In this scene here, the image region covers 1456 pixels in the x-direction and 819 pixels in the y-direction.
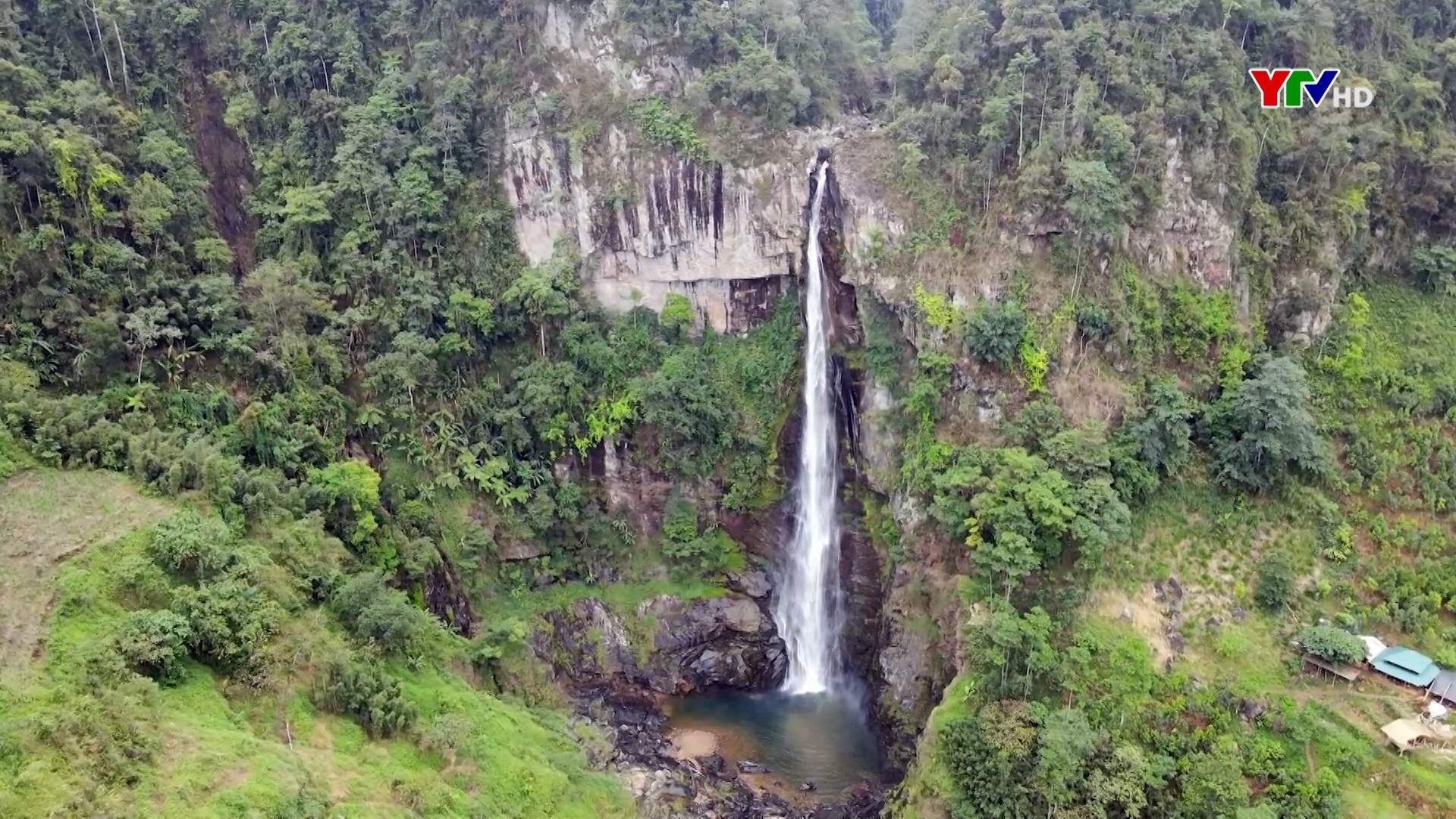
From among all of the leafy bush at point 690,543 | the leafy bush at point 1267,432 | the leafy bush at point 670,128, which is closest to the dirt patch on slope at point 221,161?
the leafy bush at point 670,128

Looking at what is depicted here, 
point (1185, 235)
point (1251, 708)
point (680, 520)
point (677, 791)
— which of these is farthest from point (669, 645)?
point (1185, 235)

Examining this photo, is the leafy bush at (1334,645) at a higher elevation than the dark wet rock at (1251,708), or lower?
higher

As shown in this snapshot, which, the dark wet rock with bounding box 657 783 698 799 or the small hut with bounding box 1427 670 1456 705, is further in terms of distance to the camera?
the dark wet rock with bounding box 657 783 698 799

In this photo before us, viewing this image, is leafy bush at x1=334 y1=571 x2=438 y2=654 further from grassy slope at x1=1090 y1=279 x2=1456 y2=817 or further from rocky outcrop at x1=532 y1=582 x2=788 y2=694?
grassy slope at x1=1090 y1=279 x2=1456 y2=817

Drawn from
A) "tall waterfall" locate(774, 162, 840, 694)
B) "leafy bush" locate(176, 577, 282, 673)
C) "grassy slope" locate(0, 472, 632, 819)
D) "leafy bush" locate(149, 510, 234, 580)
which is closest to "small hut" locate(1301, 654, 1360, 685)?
"tall waterfall" locate(774, 162, 840, 694)

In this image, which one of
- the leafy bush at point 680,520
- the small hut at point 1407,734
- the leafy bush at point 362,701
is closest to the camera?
the small hut at point 1407,734

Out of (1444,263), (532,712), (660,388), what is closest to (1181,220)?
(1444,263)

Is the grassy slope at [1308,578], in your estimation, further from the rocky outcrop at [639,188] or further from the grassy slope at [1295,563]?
the rocky outcrop at [639,188]

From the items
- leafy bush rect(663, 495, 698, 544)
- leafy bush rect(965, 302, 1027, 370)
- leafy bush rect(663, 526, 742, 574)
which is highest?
leafy bush rect(965, 302, 1027, 370)
